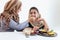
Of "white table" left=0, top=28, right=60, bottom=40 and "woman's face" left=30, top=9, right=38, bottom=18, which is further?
"woman's face" left=30, top=9, right=38, bottom=18

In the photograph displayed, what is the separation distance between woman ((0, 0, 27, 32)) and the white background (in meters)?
0.04

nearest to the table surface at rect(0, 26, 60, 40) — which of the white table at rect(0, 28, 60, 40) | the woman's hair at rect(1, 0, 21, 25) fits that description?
the white table at rect(0, 28, 60, 40)

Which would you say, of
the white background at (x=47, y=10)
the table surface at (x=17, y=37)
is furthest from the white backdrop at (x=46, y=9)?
the table surface at (x=17, y=37)

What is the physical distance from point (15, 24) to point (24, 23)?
8cm

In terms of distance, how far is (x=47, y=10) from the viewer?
3.82ft

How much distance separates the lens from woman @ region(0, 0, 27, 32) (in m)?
1.15

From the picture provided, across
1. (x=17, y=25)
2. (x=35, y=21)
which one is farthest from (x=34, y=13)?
(x=17, y=25)

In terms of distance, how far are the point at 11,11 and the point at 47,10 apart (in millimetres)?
309

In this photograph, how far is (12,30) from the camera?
1162 mm

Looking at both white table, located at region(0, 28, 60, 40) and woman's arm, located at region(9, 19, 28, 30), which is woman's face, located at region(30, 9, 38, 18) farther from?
white table, located at region(0, 28, 60, 40)

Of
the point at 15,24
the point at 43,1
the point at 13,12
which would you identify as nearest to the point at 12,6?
the point at 13,12

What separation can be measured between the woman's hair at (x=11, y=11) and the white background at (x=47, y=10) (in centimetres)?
4

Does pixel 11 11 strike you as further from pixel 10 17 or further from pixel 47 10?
pixel 47 10

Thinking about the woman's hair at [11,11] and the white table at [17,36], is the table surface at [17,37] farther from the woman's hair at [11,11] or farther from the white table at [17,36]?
the woman's hair at [11,11]
